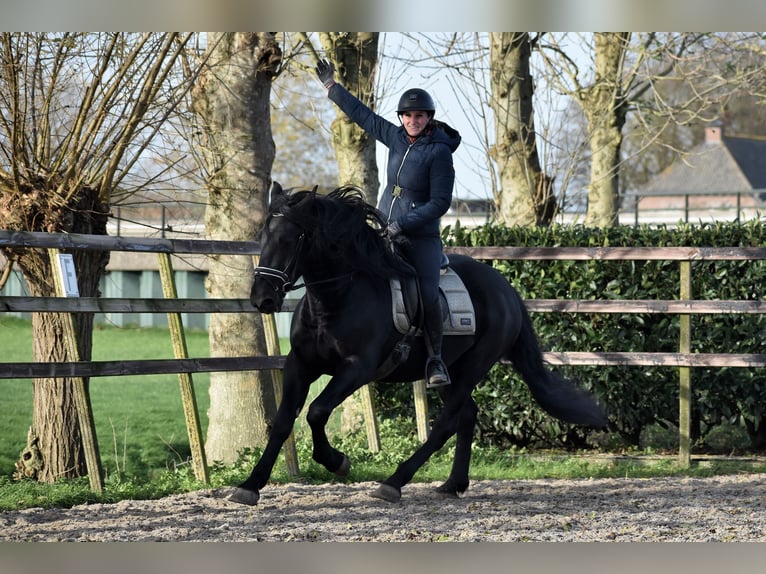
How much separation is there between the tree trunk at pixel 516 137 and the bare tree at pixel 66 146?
5122 mm

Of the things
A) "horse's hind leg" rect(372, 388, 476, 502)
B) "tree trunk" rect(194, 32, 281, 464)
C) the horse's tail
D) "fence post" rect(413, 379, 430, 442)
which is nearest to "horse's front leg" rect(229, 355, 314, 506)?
"horse's hind leg" rect(372, 388, 476, 502)

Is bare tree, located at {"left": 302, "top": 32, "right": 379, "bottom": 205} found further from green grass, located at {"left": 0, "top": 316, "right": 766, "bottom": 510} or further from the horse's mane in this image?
the horse's mane

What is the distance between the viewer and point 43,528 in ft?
18.1

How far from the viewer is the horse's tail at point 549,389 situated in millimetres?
7508

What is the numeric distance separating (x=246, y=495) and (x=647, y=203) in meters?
67.6

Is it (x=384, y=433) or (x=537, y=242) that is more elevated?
(x=537, y=242)

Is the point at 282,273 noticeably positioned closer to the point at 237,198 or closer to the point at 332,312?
the point at 332,312

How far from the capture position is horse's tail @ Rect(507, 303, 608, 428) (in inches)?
296

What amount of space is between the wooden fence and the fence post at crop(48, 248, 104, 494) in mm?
14

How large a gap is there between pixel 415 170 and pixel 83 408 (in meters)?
2.55

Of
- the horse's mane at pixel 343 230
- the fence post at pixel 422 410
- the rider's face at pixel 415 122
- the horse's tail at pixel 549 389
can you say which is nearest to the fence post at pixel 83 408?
the horse's mane at pixel 343 230
